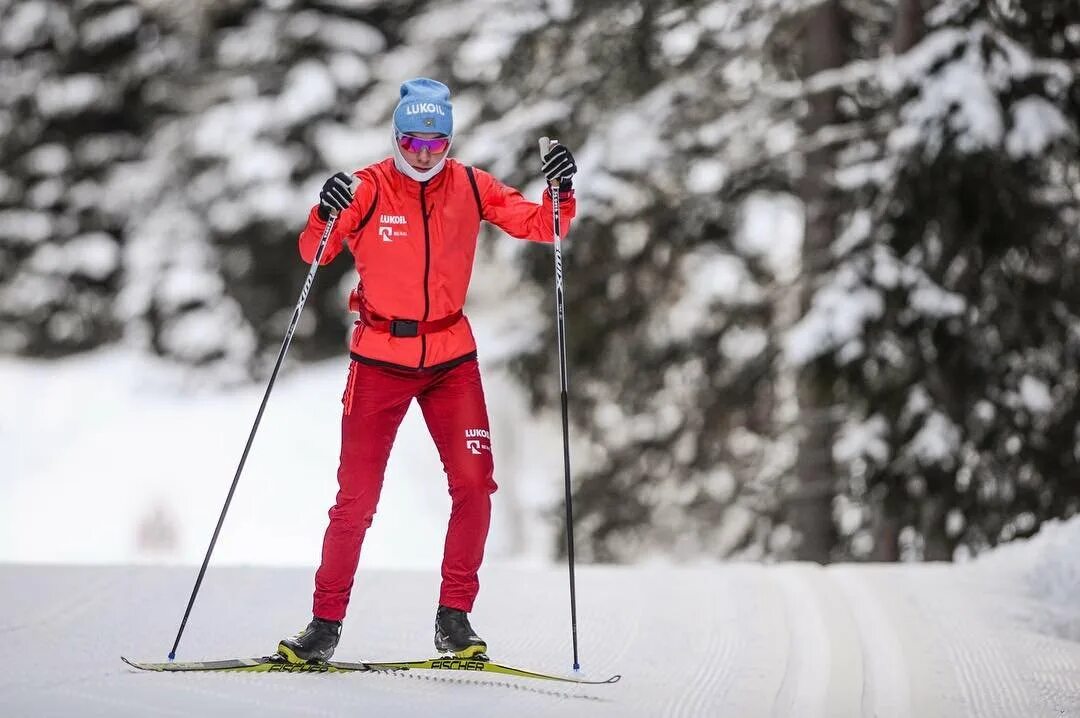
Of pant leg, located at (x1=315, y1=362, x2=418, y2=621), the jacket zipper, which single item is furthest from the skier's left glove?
pant leg, located at (x1=315, y1=362, x2=418, y2=621)

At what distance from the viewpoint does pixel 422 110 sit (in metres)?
4.41

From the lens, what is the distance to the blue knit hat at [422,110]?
4.40 meters

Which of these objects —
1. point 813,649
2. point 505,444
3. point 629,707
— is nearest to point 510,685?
point 629,707

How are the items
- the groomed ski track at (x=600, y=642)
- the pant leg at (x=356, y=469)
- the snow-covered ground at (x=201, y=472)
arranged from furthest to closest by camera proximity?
the snow-covered ground at (x=201, y=472) < the pant leg at (x=356, y=469) < the groomed ski track at (x=600, y=642)

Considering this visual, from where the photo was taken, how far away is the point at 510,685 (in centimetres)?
430

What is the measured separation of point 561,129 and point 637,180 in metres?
0.73

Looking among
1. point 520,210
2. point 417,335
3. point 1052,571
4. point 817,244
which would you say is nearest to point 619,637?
point 417,335

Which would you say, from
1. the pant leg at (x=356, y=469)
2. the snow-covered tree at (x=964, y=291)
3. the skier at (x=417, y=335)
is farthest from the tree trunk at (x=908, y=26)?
the pant leg at (x=356, y=469)

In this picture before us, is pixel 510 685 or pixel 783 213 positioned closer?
pixel 510 685

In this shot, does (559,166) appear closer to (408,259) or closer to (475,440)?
(408,259)

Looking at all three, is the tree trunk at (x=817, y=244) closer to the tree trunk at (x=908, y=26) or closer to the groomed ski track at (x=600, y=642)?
the tree trunk at (x=908, y=26)

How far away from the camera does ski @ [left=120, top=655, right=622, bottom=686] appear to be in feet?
14.0

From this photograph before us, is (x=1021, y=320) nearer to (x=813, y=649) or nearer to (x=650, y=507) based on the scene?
(x=650, y=507)

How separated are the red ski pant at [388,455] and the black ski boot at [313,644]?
0.11 feet
